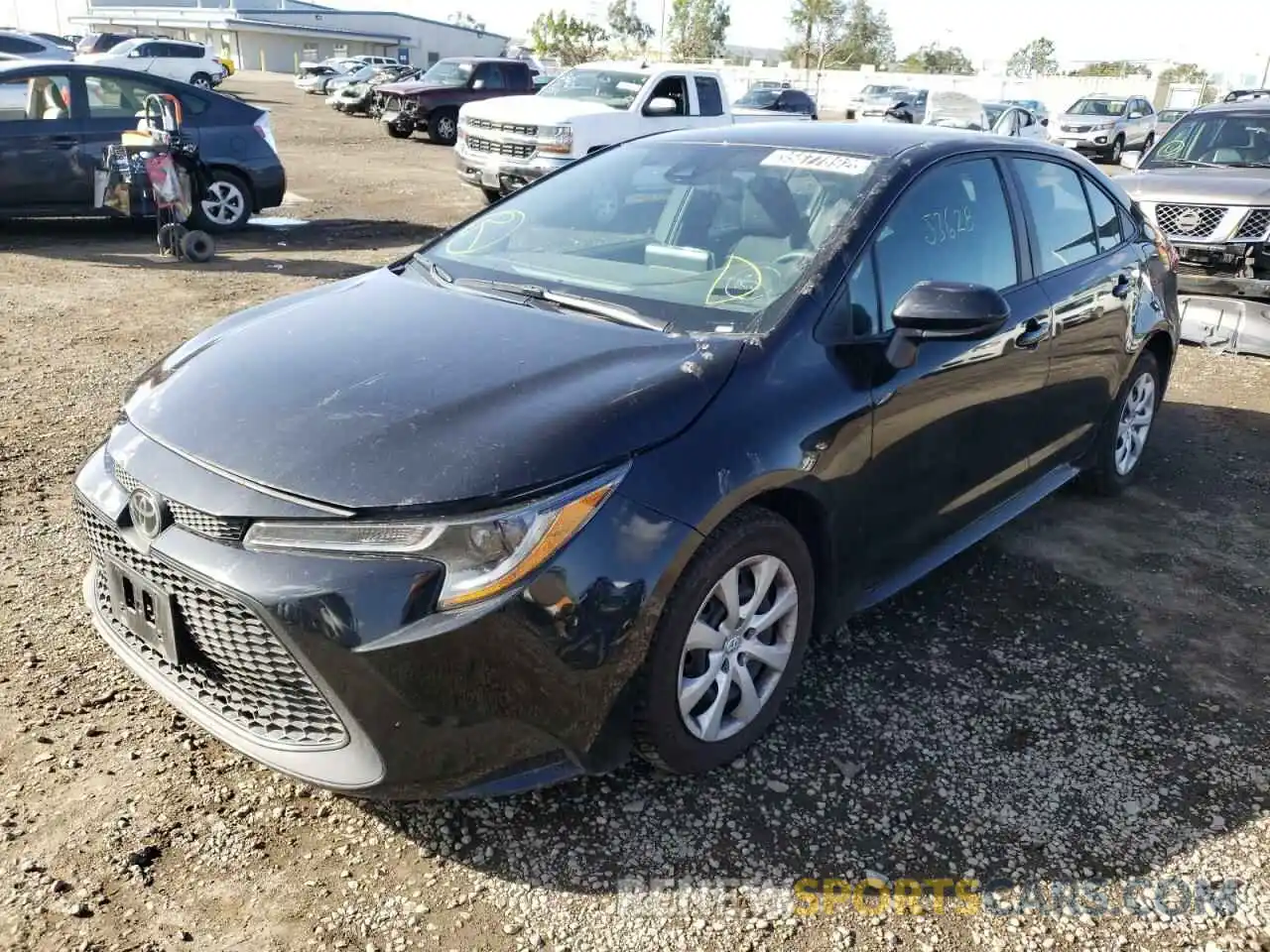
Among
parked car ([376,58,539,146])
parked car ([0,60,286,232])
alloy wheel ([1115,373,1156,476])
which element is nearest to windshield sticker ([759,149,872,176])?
alloy wheel ([1115,373,1156,476])

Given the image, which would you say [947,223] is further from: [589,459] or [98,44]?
[98,44]

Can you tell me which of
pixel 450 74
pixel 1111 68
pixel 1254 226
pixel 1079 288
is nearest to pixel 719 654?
pixel 1079 288

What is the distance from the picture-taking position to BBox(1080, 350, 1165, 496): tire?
4746 mm

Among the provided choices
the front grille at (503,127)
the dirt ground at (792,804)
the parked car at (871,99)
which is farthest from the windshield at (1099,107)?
the dirt ground at (792,804)

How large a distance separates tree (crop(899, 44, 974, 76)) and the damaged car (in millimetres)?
86894

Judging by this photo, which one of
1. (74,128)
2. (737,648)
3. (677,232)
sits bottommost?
(737,648)

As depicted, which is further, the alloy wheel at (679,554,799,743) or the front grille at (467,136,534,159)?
the front grille at (467,136,534,159)

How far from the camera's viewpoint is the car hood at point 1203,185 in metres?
8.71

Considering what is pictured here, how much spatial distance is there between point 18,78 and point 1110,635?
398 inches

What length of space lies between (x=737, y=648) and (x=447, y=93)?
2228cm

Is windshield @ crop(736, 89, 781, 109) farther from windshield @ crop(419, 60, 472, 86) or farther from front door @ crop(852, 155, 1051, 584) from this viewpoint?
front door @ crop(852, 155, 1051, 584)

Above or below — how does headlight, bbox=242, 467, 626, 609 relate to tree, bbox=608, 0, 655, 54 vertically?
below

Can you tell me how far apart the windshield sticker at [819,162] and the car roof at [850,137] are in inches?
1.8

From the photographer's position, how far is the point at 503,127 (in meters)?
13.1
